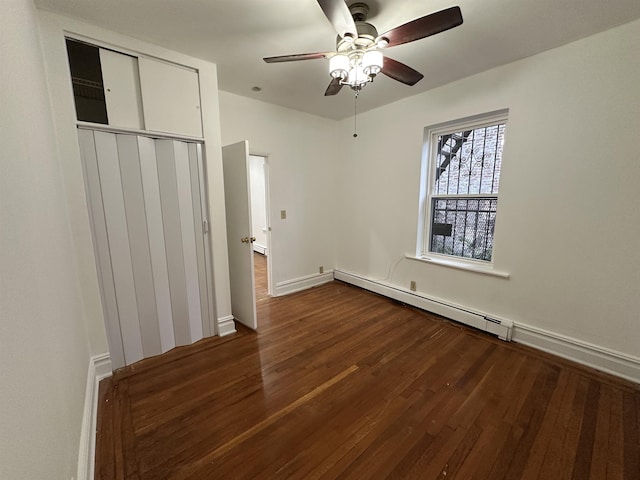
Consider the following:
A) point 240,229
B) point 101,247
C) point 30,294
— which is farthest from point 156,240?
point 30,294

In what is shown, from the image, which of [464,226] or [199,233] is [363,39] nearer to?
[199,233]

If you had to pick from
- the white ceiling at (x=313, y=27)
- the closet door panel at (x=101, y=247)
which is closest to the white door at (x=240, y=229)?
the white ceiling at (x=313, y=27)

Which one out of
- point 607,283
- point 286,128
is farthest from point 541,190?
point 286,128

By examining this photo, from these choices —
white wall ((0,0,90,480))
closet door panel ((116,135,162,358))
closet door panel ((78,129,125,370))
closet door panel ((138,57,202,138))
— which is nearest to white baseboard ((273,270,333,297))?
closet door panel ((116,135,162,358))

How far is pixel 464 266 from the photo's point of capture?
112 inches

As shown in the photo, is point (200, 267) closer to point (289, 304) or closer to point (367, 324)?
point (289, 304)

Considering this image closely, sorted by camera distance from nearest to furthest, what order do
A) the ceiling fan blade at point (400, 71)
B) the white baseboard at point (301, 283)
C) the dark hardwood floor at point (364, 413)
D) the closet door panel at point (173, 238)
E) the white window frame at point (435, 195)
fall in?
the dark hardwood floor at point (364, 413)
the ceiling fan blade at point (400, 71)
the closet door panel at point (173, 238)
the white window frame at point (435, 195)
the white baseboard at point (301, 283)

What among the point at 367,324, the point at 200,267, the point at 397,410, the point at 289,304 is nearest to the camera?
the point at 397,410

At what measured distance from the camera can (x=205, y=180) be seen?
7.97 feet

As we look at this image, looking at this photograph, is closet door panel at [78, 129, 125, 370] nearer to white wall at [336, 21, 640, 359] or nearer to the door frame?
the door frame

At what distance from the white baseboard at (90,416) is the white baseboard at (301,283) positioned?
1978mm

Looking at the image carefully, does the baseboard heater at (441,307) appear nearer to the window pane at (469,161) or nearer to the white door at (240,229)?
the window pane at (469,161)

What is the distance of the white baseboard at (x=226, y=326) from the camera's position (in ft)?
8.65

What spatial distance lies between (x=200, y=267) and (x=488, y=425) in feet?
8.17
